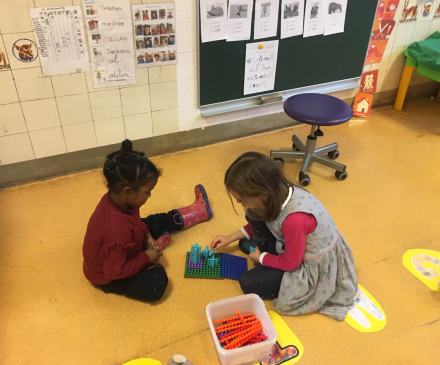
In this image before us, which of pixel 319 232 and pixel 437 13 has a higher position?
pixel 437 13

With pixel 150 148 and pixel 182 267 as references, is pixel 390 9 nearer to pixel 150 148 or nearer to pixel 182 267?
pixel 150 148

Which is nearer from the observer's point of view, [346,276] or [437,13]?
[346,276]

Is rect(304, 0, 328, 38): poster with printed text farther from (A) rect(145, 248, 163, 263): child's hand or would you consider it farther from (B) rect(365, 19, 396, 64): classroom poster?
(A) rect(145, 248, 163, 263): child's hand

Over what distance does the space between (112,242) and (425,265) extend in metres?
1.47

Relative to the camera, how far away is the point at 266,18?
2.40 meters

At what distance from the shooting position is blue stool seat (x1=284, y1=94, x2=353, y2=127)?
7.14 ft

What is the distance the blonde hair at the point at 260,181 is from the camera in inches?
52.7

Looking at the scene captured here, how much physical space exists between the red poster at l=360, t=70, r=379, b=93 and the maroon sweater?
2.34 meters

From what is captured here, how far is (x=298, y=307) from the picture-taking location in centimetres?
159

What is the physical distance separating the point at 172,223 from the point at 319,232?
82 centimetres

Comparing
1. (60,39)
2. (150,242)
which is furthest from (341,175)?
(60,39)

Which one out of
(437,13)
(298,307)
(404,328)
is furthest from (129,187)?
(437,13)

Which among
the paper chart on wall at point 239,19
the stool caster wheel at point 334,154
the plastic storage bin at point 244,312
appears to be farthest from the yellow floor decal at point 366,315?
the paper chart on wall at point 239,19

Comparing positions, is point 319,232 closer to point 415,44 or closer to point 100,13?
point 100,13
